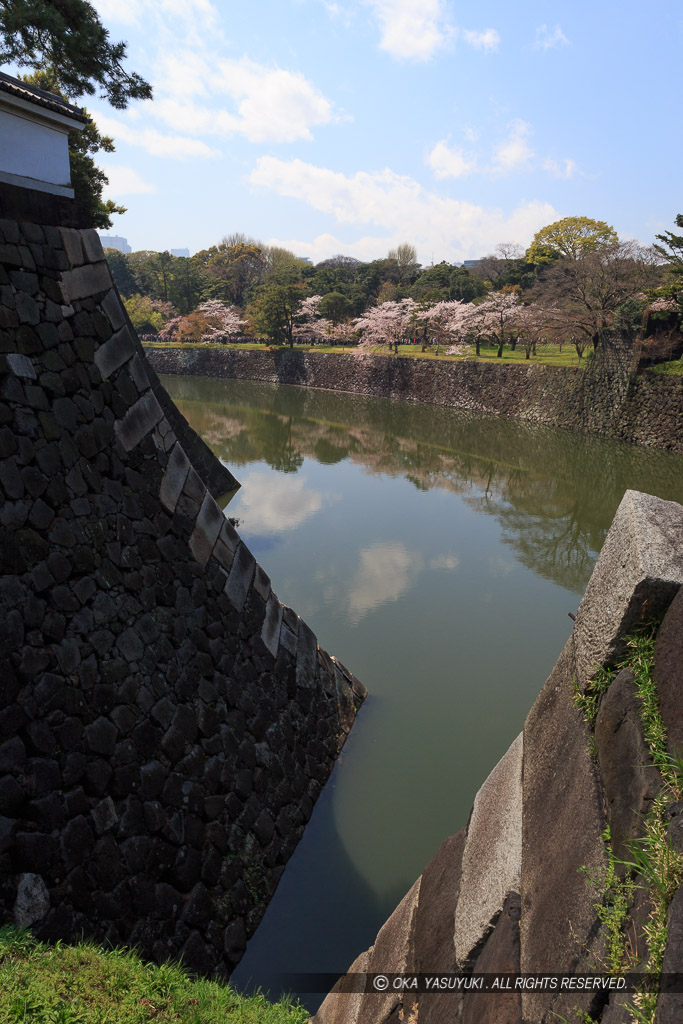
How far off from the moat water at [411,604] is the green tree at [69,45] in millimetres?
8482

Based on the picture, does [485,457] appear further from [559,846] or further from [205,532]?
[559,846]

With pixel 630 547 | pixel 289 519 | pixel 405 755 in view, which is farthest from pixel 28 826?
pixel 289 519

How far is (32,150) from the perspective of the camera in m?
3.75

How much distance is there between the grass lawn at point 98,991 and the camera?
91.0 inches

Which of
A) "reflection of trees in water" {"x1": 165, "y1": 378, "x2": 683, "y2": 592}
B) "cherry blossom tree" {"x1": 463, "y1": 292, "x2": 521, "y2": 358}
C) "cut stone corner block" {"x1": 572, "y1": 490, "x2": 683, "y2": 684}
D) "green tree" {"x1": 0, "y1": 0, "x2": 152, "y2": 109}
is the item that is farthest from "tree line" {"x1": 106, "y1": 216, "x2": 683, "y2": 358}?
"cut stone corner block" {"x1": 572, "y1": 490, "x2": 683, "y2": 684}

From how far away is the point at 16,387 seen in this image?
3.29 metres

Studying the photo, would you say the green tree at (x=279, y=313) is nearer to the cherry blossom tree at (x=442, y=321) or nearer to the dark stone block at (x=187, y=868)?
the cherry blossom tree at (x=442, y=321)

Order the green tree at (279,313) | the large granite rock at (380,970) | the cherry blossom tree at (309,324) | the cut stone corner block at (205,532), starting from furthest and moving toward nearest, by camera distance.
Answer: the cherry blossom tree at (309,324), the green tree at (279,313), the cut stone corner block at (205,532), the large granite rock at (380,970)

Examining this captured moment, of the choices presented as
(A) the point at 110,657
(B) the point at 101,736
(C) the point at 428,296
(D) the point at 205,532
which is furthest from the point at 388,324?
(B) the point at 101,736

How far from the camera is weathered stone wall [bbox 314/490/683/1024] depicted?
69.0 inches

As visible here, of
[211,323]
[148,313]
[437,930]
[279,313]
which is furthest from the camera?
[148,313]

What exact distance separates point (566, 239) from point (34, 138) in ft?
142

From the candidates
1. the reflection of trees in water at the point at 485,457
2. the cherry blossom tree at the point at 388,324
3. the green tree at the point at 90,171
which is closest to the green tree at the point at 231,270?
the cherry blossom tree at the point at 388,324

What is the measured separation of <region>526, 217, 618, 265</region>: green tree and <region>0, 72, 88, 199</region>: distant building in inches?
1595
